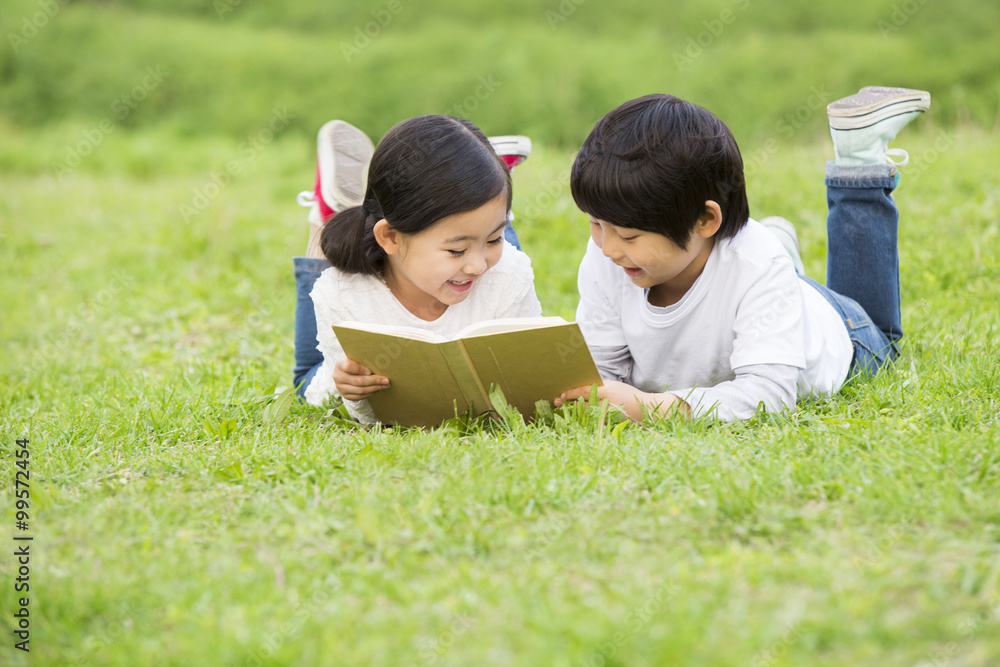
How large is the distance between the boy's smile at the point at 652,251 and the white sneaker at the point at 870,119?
0.74 meters

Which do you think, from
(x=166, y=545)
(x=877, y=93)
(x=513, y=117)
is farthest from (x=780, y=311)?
(x=513, y=117)

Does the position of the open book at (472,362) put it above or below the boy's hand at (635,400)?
above

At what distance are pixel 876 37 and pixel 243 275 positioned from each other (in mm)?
8057

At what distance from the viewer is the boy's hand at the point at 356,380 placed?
8.23ft

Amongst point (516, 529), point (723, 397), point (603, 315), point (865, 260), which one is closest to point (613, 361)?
point (603, 315)

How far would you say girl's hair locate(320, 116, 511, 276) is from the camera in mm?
2461

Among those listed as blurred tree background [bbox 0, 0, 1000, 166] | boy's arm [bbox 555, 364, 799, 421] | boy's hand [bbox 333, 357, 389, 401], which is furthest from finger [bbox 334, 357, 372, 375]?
blurred tree background [bbox 0, 0, 1000, 166]

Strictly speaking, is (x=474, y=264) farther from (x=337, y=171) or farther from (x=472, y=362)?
(x=337, y=171)

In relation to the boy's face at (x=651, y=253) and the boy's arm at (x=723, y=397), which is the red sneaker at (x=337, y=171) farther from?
the boy's arm at (x=723, y=397)

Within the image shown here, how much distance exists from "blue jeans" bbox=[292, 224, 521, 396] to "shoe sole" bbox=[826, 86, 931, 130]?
1189 millimetres

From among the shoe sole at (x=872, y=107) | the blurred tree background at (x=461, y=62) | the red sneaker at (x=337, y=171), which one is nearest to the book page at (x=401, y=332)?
the red sneaker at (x=337, y=171)

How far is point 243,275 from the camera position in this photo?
512 centimetres

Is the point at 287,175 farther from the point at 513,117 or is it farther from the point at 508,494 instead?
the point at 508,494

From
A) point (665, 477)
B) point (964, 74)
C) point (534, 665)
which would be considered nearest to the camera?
point (534, 665)
